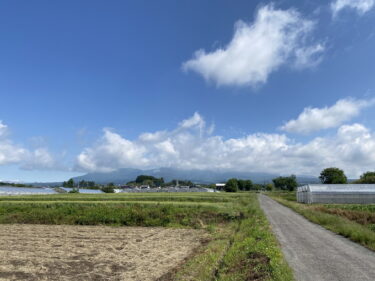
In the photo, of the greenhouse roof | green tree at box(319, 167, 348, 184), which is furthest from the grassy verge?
green tree at box(319, 167, 348, 184)

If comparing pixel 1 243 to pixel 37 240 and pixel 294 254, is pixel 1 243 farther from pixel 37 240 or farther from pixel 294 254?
pixel 294 254

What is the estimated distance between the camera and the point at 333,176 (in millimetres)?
127062

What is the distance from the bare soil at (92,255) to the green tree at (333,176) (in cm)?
12205

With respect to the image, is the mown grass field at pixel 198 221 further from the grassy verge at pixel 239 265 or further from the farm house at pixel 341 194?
the farm house at pixel 341 194

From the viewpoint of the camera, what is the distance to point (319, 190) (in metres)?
56.7

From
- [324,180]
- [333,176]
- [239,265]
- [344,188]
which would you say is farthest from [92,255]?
[324,180]

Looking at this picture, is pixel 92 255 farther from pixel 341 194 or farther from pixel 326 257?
pixel 341 194

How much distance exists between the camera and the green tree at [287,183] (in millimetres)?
160175

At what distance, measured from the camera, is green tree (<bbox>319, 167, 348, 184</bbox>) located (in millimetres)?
125062

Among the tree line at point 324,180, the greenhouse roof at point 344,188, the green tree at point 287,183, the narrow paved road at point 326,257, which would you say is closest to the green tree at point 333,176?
the tree line at point 324,180

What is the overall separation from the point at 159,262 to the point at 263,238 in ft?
21.3

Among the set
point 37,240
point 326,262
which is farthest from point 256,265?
point 37,240

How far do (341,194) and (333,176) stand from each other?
80.0m

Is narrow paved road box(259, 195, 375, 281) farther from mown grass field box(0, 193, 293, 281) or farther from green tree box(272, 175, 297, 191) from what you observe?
green tree box(272, 175, 297, 191)
